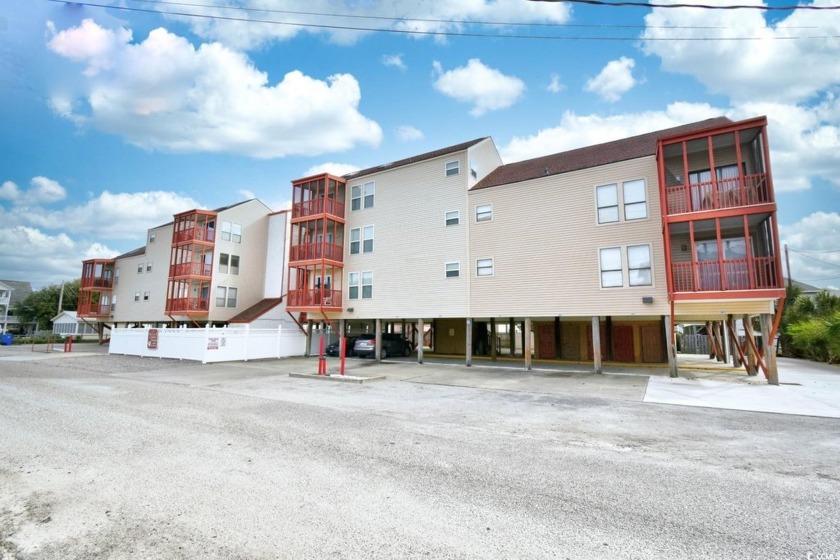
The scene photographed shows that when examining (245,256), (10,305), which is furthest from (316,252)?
(10,305)

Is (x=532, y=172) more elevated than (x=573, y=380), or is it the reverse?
(x=532, y=172)

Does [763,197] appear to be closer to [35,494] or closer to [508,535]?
[508,535]

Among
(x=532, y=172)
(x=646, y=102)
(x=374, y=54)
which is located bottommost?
(x=532, y=172)

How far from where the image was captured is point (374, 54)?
1603 cm

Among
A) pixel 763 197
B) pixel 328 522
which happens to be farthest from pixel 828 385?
Result: pixel 328 522

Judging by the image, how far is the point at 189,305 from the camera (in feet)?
96.1

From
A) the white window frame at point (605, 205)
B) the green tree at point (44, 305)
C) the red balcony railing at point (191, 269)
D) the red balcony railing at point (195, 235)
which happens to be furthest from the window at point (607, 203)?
the green tree at point (44, 305)

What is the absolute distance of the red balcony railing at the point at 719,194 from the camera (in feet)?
44.4

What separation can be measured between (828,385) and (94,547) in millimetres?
18686

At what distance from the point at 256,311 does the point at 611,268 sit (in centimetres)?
2462

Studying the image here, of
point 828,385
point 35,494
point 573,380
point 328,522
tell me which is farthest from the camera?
point 573,380

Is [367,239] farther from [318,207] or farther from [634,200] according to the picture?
[634,200]

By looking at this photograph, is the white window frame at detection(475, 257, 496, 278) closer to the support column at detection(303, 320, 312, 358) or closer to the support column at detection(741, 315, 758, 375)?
the support column at detection(741, 315, 758, 375)

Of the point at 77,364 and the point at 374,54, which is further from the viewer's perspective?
the point at 77,364
